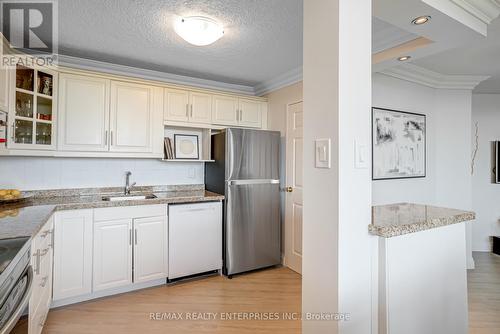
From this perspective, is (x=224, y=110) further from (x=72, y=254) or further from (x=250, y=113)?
(x=72, y=254)

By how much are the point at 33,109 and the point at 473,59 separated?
430 centimetres

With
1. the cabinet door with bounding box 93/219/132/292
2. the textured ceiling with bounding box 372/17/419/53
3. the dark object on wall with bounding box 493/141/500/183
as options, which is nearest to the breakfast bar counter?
the textured ceiling with bounding box 372/17/419/53

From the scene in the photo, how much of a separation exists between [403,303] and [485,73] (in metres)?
3.28

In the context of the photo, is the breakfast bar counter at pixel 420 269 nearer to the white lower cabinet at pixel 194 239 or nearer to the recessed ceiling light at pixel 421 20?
the recessed ceiling light at pixel 421 20

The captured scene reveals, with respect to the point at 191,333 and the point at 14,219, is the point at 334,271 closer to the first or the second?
the point at 191,333

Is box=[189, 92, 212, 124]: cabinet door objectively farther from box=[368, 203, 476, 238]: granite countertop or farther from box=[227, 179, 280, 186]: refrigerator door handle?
box=[368, 203, 476, 238]: granite countertop

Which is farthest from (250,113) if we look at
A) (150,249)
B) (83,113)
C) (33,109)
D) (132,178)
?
(33,109)

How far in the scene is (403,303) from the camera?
4.23 feet

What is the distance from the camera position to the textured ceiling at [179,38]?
6.17 feet

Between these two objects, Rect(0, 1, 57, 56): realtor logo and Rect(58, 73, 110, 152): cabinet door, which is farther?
Rect(58, 73, 110, 152): cabinet door

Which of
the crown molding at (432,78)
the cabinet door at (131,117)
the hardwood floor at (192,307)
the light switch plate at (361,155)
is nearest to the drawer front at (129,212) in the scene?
the cabinet door at (131,117)

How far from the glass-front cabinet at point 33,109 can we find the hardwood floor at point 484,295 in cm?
392

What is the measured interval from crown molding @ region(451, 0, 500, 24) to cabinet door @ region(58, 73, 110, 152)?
9.83 feet

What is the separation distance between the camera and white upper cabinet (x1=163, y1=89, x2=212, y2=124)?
10.0ft
